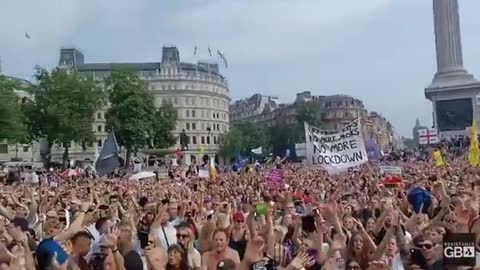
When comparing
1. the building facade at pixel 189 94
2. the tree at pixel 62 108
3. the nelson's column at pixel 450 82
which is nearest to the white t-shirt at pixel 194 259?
the tree at pixel 62 108

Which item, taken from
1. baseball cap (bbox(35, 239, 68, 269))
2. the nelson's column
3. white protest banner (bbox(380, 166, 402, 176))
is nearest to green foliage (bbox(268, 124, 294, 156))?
the nelson's column

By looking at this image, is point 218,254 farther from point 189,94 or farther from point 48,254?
point 189,94

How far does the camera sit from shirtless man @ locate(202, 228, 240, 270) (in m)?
5.95

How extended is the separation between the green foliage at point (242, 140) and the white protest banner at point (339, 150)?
299 ft

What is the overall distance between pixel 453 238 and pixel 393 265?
1509mm

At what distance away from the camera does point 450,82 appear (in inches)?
2633

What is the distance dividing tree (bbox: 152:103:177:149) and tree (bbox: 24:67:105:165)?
799cm

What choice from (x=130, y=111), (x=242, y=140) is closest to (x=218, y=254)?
(x=130, y=111)

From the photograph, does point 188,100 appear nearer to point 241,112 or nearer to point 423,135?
point 241,112

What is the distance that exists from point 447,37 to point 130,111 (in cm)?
2815

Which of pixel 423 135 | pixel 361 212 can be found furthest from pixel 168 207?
pixel 423 135

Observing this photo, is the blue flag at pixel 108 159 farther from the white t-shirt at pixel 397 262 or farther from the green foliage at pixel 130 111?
the green foliage at pixel 130 111

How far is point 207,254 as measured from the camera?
6.10m

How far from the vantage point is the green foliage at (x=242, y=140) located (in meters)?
113
